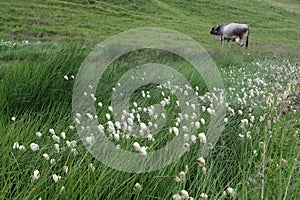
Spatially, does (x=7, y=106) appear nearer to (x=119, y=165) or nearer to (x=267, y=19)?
(x=119, y=165)

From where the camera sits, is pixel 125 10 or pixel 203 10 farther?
pixel 203 10

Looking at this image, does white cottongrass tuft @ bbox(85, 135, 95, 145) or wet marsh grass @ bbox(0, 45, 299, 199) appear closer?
wet marsh grass @ bbox(0, 45, 299, 199)

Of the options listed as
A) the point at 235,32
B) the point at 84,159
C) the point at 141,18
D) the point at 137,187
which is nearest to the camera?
the point at 137,187

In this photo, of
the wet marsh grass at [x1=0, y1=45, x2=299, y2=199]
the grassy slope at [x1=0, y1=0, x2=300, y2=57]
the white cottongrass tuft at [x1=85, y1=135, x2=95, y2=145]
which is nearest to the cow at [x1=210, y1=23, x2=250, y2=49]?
the grassy slope at [x1=0, y1=0, x2=300, y2=57]

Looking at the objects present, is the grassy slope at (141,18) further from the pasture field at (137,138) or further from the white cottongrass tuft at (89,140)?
the white cottongrass tuft at (89,140)

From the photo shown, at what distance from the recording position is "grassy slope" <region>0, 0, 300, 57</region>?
19.9m

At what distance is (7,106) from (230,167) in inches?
98.5

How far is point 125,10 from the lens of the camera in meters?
34.0

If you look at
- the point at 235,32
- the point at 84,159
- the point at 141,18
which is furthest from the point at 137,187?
the point at 141,18

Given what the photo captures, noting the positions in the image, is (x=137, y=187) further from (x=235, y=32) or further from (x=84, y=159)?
(x=235, y=32)

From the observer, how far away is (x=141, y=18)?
32250 millimetres

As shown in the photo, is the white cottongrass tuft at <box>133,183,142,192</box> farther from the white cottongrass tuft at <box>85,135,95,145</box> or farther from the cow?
the cow

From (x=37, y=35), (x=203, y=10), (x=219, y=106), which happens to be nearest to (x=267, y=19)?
(x=203, y=10)

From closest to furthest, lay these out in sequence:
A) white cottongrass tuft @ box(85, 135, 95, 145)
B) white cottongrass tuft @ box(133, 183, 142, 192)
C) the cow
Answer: white cottongrass tuft @ box(133, 183, 142, 192)
white cottongrass tuft @ box(85, 135, 95, 145)
the cow
